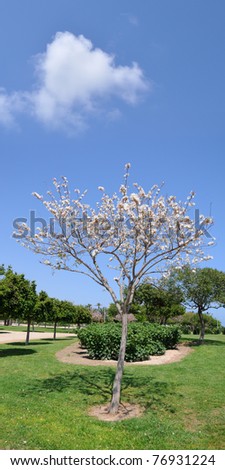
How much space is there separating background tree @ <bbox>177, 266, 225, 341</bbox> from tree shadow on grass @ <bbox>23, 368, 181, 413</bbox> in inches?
630

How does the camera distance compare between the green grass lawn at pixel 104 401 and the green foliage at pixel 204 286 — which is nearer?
the green grass lawn at pixel 104 401

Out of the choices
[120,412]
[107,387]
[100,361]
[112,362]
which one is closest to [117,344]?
[112,362]

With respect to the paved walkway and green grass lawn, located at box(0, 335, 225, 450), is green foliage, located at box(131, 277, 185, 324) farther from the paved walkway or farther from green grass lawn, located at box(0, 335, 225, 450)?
green grass lawn, located at box(0, 335, 225, 450)

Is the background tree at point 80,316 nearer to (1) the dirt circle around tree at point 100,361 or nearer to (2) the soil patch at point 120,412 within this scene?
(1) the dirt circle around tree at point 100,361

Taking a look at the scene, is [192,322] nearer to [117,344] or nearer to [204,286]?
[204,286]

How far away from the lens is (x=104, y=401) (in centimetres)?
1211

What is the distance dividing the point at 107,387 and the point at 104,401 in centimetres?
177

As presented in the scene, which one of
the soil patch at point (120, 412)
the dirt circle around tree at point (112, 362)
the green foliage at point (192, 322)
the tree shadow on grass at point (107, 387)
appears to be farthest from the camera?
the green foliage at point (192, 322)

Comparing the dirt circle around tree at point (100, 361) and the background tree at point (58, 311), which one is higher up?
the background tree at point (58, 311)

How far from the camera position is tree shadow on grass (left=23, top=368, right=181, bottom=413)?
12185 mm

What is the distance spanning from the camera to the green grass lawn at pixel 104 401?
8266 millimetres

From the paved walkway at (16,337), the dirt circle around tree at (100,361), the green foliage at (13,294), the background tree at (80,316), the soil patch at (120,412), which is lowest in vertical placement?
the paved walkway at (16,337)

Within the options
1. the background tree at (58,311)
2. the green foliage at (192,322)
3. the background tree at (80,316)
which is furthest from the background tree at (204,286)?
the green foliage at (192,322)
